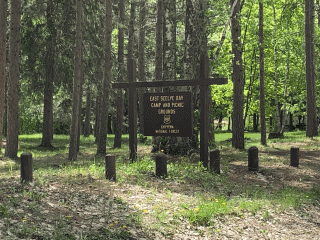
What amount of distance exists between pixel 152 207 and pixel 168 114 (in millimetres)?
4516

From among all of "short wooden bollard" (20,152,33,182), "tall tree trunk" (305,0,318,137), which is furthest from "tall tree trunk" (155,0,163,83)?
"tall tree trunk" (305,0,318,137)

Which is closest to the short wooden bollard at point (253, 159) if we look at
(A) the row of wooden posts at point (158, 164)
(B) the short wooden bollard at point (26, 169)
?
(A) the row of wooden posts at point (158, 164)

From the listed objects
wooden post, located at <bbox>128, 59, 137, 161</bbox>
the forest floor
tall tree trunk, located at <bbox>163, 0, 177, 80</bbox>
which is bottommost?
the forest floor

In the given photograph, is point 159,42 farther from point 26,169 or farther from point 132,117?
point 26,169

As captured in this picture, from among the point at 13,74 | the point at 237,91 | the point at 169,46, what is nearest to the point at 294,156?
the point at 237,91

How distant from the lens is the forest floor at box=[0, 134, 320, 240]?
641 cm

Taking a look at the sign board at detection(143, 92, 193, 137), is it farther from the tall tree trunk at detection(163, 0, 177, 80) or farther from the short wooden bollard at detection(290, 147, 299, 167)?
the short wooden bollard at detection(290, 147, 299, 167)

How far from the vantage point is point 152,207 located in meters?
7.71

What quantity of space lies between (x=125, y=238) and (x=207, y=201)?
266 cm

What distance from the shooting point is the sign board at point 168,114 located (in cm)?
1157

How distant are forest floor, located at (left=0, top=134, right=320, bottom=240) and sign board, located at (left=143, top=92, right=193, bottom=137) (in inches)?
50.5

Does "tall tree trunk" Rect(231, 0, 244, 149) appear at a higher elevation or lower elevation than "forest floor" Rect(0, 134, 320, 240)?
higher

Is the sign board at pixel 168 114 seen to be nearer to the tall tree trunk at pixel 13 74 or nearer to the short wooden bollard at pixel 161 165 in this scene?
the short wooden bollard at pixel 161 165

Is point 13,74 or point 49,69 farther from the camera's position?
point 49,69
